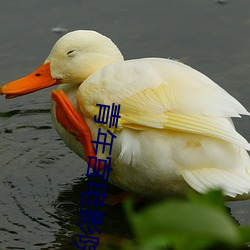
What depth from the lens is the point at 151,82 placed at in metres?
3.78

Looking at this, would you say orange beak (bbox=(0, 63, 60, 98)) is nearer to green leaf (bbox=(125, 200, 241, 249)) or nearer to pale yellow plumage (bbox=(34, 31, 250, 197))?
pale yellow plumage (bbox=(34, 31, 250, 197))

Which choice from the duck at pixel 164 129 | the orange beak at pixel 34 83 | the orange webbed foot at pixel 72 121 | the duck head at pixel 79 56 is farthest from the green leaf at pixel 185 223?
the orange beak at pixel 34 83

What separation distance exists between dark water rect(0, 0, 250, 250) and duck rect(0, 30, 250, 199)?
54cm

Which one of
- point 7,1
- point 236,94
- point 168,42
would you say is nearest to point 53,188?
point 236,94

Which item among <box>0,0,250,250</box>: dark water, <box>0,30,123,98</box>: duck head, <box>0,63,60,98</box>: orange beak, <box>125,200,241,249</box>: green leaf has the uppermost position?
<box>125,200,241,249</box>: green leaf

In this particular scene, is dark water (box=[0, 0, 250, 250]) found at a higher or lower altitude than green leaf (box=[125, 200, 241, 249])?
lower

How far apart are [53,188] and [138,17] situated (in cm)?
284

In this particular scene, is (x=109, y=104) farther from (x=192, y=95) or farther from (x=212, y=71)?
(x=212, y=71)

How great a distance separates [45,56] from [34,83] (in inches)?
74.3

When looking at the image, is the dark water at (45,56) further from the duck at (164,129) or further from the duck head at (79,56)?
the duck head at (79,56)

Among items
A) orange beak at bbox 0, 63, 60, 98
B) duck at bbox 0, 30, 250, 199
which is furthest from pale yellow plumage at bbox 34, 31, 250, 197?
orange beak at bbox 0, 63, 60, 98

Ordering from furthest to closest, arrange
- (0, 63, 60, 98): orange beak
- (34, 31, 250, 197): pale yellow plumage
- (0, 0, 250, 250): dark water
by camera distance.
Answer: (0, 63, 60, 98): orange beak < (0, 0, 250, 250): dark water < (34, 31, 250, 197): pale yellow plumage

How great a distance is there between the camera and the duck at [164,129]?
3.59 m

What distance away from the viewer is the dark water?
14.1 ft
